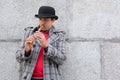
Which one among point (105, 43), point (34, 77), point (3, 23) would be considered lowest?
point (34, 77)

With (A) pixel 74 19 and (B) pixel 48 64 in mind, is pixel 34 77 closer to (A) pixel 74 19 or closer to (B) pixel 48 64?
(B) pixel 48 64

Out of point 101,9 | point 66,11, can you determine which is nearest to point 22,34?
point 66,11

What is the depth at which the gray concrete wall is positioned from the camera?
14.3 ft

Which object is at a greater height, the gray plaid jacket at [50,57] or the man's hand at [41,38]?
the man's hand at [41,38]

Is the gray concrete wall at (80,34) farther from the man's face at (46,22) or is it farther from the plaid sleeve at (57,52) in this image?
the man's face at (46,22)

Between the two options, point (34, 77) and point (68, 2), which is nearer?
point (34, 77)

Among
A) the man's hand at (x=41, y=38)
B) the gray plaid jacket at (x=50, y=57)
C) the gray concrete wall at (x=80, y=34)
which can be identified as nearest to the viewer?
the man's hand at (x=41, y=38)

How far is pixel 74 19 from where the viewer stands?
14.7 feet

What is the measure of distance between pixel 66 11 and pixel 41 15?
68 centimetres

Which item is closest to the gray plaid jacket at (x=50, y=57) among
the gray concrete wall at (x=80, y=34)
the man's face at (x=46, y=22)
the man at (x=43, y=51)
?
the man at (x=43, y=51)

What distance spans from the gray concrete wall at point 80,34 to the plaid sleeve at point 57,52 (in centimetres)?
40

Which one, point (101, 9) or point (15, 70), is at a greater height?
point (101, 9)

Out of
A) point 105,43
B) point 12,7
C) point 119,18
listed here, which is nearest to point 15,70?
point 12,7

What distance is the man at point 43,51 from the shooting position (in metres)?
3.79
